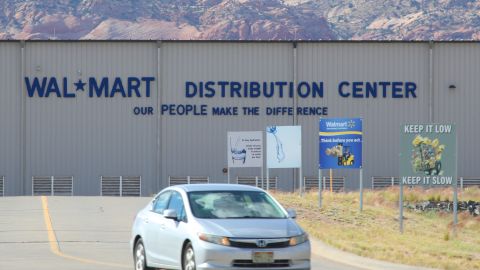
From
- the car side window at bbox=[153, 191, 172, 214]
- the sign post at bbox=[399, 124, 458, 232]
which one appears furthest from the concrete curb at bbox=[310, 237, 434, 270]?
the sign post at bbox=[399, 124, 458, 232]

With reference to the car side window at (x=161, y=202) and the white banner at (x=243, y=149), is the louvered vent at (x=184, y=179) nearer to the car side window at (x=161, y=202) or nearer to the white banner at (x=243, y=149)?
the white banner at (x=243, y=149)

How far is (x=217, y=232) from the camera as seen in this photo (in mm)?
16797

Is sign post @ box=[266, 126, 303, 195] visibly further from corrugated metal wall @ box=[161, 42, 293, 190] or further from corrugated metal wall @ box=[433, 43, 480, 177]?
corrugated metal wall @ box=[433, 43, 480, 177]

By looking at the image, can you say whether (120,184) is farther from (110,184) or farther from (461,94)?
(461,94)

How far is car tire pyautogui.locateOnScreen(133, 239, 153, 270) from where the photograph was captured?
18.8 m

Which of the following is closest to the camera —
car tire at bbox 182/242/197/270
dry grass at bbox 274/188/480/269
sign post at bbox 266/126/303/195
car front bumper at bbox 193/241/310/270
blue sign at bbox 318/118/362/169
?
car front bumper at bbox 193/241/310/270

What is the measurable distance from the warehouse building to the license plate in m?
38.9

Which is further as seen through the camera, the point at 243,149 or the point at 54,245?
the point at 243,149

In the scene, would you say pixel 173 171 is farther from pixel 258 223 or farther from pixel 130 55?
pixel 258 223

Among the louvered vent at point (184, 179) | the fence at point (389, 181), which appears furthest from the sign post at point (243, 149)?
the fence at point (389, 181)

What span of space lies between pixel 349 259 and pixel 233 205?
4.58 metres

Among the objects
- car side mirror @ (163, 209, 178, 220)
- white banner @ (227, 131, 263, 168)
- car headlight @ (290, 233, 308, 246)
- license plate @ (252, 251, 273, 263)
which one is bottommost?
license plate @ (252, 251, 273, 263)

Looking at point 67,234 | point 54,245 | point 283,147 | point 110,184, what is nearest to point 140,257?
point 54,245

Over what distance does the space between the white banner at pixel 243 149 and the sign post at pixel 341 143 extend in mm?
6109
